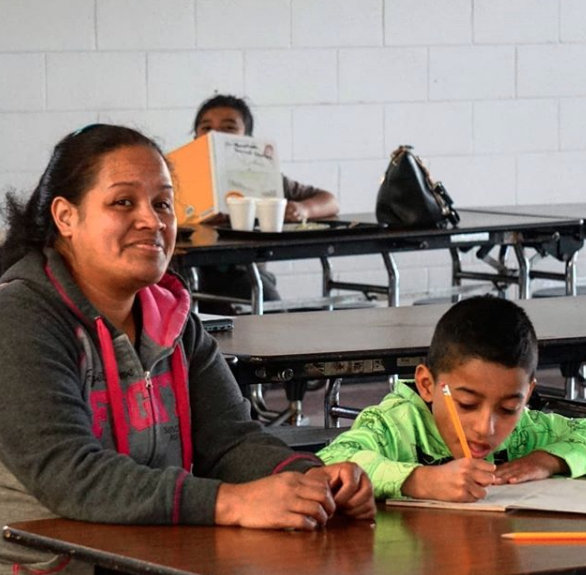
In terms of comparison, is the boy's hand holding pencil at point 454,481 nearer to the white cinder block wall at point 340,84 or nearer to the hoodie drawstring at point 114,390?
→ the hoodie drawstring at point 114,390

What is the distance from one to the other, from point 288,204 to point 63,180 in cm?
325

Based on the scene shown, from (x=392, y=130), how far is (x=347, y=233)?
1638 millimetres

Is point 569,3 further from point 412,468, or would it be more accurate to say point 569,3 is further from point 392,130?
point 412,468

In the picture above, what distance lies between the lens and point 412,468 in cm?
186

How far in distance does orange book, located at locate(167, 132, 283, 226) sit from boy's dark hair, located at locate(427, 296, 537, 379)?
275 cm

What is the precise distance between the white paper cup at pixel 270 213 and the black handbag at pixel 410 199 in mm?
385

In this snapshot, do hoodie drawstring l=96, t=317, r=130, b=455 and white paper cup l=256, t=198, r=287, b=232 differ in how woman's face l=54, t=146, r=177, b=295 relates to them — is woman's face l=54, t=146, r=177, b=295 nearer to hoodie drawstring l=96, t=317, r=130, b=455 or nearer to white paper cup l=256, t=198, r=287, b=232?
hoodie drawstring l=96, t=317, r=130, b=455

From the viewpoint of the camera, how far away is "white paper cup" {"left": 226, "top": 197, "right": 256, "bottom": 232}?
4773 mm

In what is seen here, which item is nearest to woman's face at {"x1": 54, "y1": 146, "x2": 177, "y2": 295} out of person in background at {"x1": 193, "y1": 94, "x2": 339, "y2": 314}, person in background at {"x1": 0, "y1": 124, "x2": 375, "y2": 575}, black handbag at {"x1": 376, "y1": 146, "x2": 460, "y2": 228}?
person in background at {"x1": 0, "y1": 124, "x2": 375, "y2": 575}

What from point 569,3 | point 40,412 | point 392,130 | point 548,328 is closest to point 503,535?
point 40,412

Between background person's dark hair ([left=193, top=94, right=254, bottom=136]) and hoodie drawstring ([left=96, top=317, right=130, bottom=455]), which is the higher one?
background person's dark hair ([left=193, top=94, right=254, bottom=136])

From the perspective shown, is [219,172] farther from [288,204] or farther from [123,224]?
[123,224]

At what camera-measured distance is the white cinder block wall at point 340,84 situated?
5656 mm

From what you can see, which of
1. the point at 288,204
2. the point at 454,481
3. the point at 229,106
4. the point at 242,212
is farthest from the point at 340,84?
the point at 454,481
